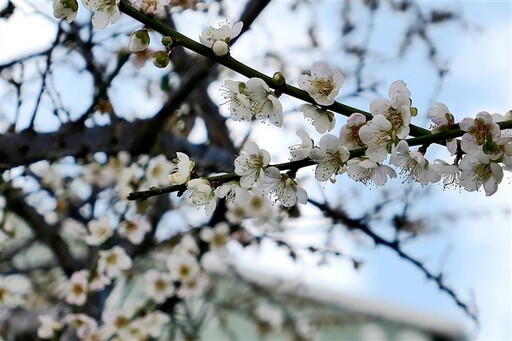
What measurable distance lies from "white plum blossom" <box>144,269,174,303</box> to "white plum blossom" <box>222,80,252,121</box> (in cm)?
170

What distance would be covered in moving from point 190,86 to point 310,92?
101 cm

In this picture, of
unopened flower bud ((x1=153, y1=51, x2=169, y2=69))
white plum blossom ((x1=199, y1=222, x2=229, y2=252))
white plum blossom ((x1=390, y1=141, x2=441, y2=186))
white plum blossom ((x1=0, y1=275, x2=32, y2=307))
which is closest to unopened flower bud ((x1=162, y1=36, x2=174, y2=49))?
unopened flower bud ((x1=153, y1=51, x2=169, y2=69))

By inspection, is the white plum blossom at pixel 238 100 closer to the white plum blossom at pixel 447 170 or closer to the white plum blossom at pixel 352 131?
the white plum blossom at pixel 352 131

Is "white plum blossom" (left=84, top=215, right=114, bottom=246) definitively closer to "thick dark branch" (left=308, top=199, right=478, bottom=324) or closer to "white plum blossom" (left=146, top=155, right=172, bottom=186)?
"white plum blossom" (left=146, top=155, right=172, bottom=186)

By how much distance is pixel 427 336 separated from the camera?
29.2 feet

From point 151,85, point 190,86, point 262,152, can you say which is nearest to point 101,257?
point 190,86

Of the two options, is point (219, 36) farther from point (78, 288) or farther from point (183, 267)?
point (183, 267)

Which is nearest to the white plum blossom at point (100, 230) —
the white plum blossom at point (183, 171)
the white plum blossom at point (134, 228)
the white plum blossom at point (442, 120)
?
the white plum blossom at point (134, 228)

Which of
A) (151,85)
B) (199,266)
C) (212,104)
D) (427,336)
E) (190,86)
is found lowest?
(427,336)

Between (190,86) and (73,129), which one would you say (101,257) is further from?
(190,86)

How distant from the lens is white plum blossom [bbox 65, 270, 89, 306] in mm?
2457

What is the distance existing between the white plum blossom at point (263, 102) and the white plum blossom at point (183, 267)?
1735 mm

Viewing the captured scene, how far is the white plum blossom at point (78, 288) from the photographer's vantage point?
2457 millimetres

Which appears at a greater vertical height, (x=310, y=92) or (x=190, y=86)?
(x=310, y=92)
